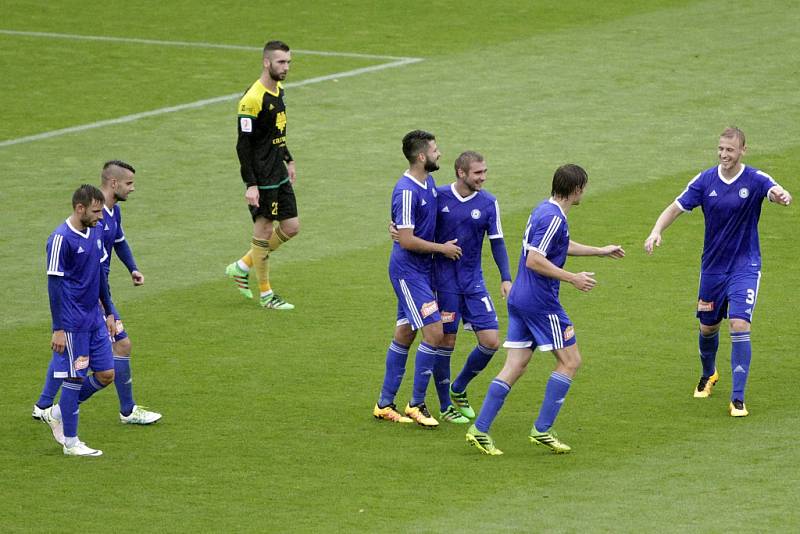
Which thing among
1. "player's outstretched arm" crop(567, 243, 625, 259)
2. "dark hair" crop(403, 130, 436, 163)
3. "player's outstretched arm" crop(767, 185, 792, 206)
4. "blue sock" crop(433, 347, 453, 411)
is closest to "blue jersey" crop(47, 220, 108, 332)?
"dark hair" crop(403, 130, 436, 163)

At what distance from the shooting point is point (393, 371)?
11.4m

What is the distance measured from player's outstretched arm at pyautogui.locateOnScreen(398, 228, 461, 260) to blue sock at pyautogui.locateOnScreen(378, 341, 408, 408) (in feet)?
2.91

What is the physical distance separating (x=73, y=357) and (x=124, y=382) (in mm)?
866

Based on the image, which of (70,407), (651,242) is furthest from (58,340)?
(651,242)

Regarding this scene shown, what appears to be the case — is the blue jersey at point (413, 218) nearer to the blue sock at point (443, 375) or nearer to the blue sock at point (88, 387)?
the blue sock at point (443, 375)

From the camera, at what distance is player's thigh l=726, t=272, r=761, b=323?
37.7 feet

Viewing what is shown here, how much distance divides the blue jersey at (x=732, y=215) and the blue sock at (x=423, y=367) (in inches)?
94.3

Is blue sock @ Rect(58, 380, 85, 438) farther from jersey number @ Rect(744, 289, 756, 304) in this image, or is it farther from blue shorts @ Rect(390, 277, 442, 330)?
jersey number @ Rect(744, 289, 756, 304)

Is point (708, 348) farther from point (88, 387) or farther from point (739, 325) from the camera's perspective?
point (88, 387)

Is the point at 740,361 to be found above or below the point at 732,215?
below

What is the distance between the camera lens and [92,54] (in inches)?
1133

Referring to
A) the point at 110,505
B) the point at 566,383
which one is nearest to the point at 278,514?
the point at 110,505

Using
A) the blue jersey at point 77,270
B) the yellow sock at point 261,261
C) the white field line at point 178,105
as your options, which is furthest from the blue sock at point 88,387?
the white field line at point 178,105

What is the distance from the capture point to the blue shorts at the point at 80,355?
34.5 feet
